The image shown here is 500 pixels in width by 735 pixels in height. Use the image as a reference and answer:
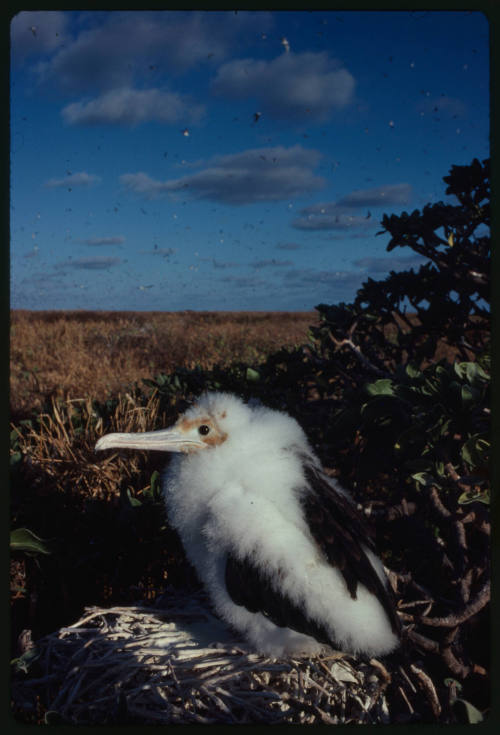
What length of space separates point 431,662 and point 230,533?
0.87 metres

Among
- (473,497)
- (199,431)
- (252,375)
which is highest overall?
(252,375)

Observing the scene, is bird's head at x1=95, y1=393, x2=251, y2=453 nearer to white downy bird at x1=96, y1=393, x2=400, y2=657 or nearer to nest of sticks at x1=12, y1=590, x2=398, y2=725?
white downy bird at x1=96, y1=393, x2=400, y2=657

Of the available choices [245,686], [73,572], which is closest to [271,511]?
[245,686]

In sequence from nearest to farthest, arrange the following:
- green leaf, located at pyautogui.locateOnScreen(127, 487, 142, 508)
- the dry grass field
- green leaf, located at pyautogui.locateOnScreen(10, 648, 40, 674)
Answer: green leaf, located at pyautogui.locateOnScreen(10, 648, 40, 674), green leaf, located at pyautogui.locateOnScreen(127, 487, 142, 508), the dry grass field

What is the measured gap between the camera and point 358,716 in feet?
4.69

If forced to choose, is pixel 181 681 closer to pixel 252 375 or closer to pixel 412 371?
pixel 412 371

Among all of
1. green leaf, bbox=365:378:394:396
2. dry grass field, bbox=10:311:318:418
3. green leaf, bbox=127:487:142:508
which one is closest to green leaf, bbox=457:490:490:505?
green leaf, bbox=365:378:394:396

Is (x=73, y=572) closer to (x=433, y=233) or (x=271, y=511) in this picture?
(x=271, y=511)

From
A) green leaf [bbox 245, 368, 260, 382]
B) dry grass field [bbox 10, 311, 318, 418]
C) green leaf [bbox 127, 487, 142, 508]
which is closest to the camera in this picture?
green leaf [bbox 127, 487, 142, 508]

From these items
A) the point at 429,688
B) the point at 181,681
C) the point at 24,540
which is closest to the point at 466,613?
the point at 429,688

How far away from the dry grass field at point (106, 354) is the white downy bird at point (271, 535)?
216 centimetres

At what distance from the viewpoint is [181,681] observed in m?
1.48

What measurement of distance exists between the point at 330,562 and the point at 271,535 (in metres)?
A: 0.18

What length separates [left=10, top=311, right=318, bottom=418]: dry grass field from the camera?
16.3ft
